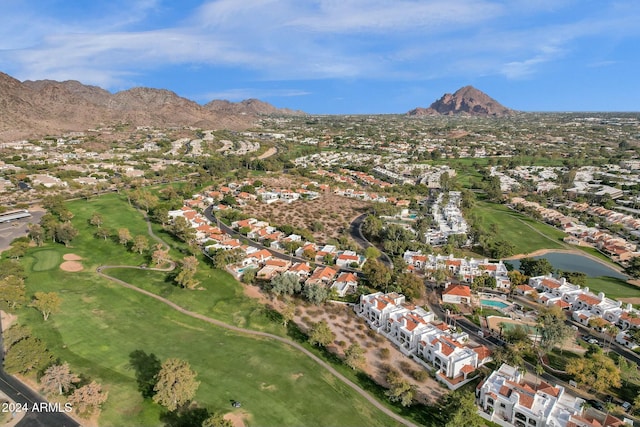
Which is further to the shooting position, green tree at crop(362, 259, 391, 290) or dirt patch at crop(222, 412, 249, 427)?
green tree at crop(362, 259, 391, 290)

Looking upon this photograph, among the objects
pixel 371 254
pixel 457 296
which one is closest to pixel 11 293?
pixel 371 254

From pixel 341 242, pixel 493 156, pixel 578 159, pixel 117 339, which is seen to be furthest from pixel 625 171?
pixel 117 339

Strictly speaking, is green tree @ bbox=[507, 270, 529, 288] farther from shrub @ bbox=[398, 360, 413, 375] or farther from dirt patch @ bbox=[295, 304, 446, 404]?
shrub @ bbox=[398, 360, 413, 375]

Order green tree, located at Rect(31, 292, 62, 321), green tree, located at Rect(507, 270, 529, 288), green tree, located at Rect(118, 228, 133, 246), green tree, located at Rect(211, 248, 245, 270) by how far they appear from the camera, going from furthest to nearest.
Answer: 1. green tree, located at Rect(118, 228, 133, 246)
2. green tree, located at Rect(211, 248, 245, 270)
3. green tree, located at Rect(507, 270, 529, 288)
4. green tree, located at Rect(31, 292, 62, 321)

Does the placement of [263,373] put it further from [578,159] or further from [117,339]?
[578,159]

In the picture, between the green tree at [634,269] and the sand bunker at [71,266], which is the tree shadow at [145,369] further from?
the green tree at [634,269]

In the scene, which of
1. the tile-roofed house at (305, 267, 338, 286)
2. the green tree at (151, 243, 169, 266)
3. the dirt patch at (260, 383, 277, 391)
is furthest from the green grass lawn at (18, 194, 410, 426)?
the tile-roofed house at (305, 267, 338, 286)

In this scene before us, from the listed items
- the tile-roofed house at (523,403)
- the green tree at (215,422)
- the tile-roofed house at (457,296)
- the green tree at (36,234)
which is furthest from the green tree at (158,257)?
the tile-roofed house at (523,403)
